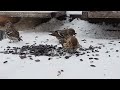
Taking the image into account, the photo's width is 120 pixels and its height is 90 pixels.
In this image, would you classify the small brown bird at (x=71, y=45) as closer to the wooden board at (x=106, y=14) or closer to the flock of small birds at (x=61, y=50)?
the flock of small birds at (x=61, y=50)

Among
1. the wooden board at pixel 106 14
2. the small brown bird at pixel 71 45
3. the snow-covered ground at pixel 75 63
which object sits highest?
the wooden board at pixel 106 14

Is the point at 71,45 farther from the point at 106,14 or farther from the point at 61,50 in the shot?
the point at 106,14

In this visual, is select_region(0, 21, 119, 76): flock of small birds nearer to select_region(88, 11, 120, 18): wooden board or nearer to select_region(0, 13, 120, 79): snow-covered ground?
select_region(0, 13, 120, 79): snow-covered ground

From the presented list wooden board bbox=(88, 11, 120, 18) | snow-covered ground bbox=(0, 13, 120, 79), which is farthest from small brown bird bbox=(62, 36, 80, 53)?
wooden board bbox=(88, 11, 120, 18)

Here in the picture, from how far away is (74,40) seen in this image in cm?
358

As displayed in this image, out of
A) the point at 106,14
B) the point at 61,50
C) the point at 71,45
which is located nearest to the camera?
the point at 71,45

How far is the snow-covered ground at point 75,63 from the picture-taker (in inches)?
95.7

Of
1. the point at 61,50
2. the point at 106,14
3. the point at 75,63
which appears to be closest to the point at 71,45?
the point at 61,50

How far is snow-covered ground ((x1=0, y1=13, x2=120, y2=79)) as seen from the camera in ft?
7.98

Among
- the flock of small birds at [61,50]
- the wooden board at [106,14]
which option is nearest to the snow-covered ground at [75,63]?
the flock of small birds at [61,50]

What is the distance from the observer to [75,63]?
3033 millimetres
